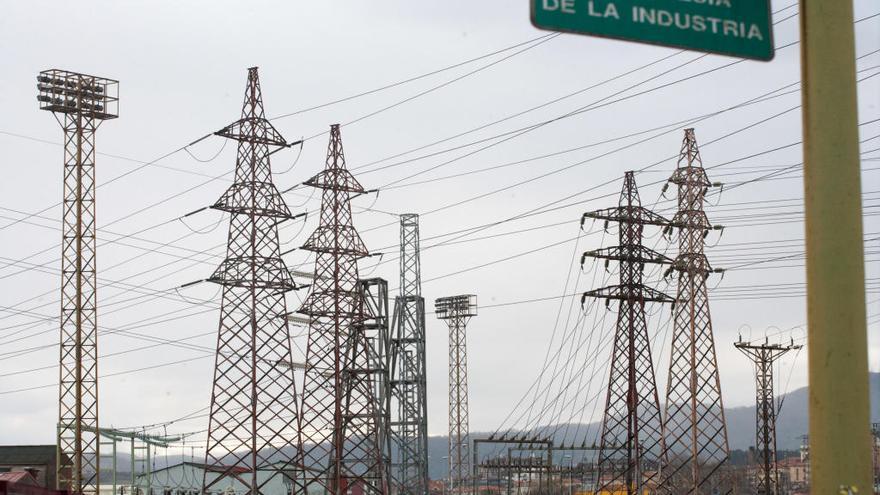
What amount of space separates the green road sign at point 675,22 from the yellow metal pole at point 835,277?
0.69m

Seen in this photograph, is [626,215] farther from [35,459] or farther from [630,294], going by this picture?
[35,459]

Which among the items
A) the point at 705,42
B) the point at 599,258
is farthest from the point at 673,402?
the point at 705,42

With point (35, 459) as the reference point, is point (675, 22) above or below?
above

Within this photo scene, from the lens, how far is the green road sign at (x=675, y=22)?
273 inches

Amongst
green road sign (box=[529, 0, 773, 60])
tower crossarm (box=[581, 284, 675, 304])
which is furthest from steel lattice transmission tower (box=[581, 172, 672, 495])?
green road sign (box=[529, 0, 773, 60])

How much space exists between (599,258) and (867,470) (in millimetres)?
46759

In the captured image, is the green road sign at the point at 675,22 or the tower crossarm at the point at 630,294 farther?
the tower crossarm at the point at 630,294

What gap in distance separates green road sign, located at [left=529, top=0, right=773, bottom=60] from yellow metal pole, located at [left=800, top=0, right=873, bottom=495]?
0.69 m

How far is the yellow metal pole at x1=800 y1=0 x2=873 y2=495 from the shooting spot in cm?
617

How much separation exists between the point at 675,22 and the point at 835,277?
1.72 meters

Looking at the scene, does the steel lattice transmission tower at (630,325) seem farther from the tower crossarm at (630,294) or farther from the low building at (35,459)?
the low building at (35,459)

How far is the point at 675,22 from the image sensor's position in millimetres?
7000

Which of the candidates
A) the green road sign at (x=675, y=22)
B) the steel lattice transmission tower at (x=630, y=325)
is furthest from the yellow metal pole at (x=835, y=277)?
the steel lattice transmission tower at (x=630, y=325)

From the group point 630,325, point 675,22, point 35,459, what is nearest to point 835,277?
point 675,22
